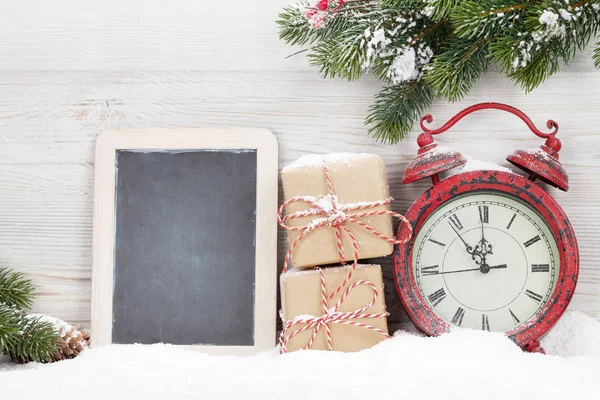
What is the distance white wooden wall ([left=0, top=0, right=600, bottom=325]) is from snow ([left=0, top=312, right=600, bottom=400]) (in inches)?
12.9

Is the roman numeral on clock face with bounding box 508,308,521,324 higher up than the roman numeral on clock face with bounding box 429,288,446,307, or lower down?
lower down

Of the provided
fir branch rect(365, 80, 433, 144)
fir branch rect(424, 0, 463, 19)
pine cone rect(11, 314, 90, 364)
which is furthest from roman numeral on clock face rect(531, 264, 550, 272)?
pine cone rect(11, 314, 90, 364)

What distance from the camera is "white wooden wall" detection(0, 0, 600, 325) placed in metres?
1.22

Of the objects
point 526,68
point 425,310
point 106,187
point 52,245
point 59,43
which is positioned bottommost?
point 425,310

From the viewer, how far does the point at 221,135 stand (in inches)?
47.0

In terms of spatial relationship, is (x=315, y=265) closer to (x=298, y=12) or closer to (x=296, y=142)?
(x=296, y=142)

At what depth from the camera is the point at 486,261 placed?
1065mm

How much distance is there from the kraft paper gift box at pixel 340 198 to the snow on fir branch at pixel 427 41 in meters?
0.15

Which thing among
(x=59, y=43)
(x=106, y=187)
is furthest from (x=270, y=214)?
(x=59, y=43)

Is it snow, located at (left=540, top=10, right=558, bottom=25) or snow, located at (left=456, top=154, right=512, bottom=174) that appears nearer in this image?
snow, located at (left=540, top=10, right=558, bottom=25)

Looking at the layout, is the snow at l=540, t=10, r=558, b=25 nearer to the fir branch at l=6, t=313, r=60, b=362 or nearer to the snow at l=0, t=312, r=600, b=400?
the snow at l=0, t=312, r=600, b=400

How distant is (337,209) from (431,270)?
8.9 inches

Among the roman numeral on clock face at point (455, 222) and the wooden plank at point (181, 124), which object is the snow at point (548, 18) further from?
the roman numeral on clock face at point (455, 222)

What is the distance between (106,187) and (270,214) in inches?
14.0
